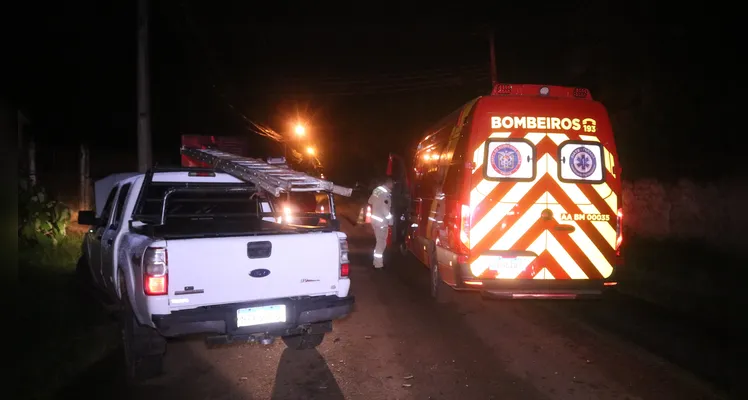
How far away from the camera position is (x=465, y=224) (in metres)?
7.23

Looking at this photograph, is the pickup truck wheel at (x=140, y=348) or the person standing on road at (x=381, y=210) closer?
the pickup truck wheel at (x=140, y=348)

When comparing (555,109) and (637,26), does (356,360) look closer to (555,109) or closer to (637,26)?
(555,109)

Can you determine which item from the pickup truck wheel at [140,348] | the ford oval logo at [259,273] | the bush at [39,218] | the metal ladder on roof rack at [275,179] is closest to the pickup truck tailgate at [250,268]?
the ford oval logo at [259,273]

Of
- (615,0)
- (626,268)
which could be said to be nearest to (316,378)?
(626,268)

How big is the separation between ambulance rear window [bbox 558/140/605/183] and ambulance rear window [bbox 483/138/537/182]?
364 millimetres

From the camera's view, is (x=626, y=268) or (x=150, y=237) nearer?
(x=150, y=237)

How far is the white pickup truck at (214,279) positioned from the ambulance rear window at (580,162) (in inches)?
114

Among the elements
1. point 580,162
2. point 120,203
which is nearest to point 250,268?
point 120,203

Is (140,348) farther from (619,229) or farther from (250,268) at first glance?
(619,229)

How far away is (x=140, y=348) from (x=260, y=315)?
114 centimetres

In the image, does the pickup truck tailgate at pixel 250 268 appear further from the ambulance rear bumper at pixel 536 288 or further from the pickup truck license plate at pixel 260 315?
the ambulance rear bumper at pixel 536 288

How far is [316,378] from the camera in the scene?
18.2ft

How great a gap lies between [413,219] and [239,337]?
20.9ft

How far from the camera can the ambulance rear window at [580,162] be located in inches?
287
